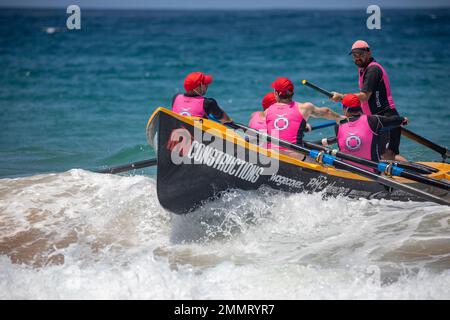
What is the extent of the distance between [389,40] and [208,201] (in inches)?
1202

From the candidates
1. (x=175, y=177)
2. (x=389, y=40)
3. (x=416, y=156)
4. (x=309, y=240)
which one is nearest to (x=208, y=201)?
(x=175, y=177)

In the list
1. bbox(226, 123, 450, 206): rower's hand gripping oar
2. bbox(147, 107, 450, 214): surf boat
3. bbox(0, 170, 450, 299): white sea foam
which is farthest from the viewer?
bbox(226, 123, 450, 206): rower's hand gripping oar

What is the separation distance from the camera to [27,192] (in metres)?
10.5

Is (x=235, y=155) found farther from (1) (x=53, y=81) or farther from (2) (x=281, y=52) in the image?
(2) (x=281, y=52)

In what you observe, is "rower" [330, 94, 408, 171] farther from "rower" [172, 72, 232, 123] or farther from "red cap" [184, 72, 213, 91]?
"red cap" [184, 72, 213, 91]

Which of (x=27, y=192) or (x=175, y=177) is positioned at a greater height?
(x=175, y=177)

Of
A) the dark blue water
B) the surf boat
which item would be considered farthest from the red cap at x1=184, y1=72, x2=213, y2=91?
the dark blue water

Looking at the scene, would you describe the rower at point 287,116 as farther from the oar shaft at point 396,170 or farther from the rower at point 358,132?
the oar shaft at point 396,170

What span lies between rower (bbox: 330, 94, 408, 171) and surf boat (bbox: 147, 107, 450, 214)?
33 cm

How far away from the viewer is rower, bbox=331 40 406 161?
9.95m

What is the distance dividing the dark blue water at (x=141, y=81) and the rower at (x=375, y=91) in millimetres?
3480

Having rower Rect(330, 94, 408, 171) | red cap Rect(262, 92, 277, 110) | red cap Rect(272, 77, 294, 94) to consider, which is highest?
red cap Rect(272, 77, 294, 94)

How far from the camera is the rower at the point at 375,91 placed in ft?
32.6

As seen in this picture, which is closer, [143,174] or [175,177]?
[175,177]
